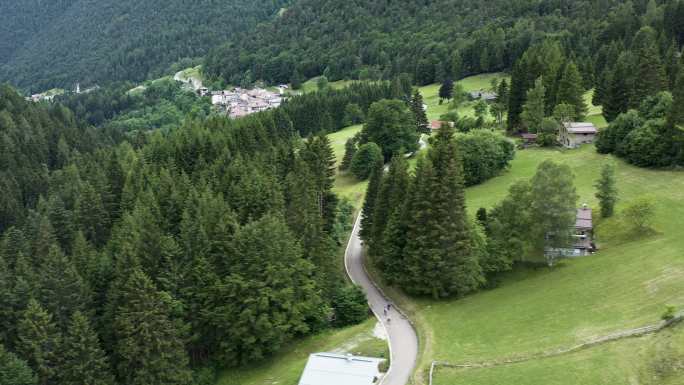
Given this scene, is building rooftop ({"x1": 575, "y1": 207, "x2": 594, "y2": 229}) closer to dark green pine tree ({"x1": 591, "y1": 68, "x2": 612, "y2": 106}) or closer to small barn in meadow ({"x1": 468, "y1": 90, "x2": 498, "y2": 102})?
dark green pine tree ({"x1": 591, "y1": 68, "x2": 612, "y2": 106})

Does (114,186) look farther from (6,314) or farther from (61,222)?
(6,314)

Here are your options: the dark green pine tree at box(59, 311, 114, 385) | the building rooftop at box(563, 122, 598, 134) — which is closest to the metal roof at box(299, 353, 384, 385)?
the dark green pine tree at box(59, 311, 114, 385)

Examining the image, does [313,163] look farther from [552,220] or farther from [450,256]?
[552,220]

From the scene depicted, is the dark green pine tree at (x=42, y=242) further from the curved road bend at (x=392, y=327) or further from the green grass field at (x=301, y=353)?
the curved road bend at (x=392, y=327)

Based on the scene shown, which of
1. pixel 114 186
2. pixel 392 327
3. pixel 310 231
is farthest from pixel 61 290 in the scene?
pixel 114 186

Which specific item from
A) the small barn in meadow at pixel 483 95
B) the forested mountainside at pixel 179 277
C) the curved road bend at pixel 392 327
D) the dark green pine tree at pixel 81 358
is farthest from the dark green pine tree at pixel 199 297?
the small barn in meadow at pixel 483 95
